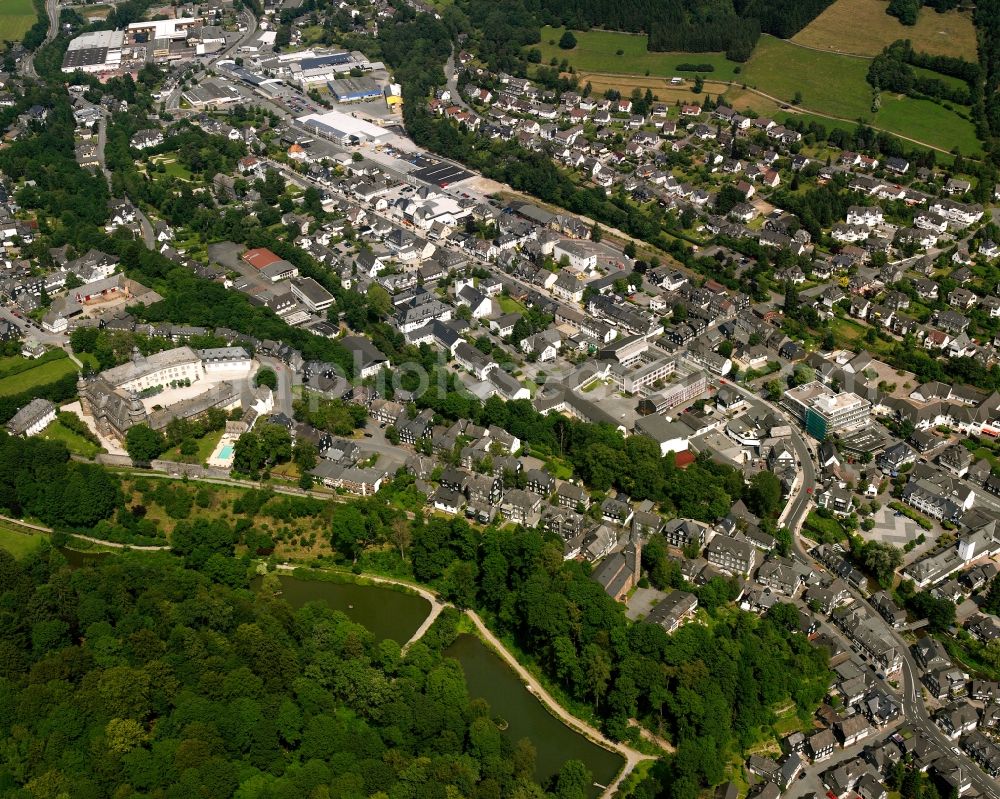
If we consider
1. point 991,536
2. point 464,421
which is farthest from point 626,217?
point 991,536

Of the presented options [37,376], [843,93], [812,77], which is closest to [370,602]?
[37,376]

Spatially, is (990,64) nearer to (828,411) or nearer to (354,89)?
(828,411)

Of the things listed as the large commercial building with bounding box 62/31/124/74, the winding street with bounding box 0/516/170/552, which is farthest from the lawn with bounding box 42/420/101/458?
the large commercial building with bounding box 62/31/124/74

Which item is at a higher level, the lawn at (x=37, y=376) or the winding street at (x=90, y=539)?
the lawn at (x=37, y=376)

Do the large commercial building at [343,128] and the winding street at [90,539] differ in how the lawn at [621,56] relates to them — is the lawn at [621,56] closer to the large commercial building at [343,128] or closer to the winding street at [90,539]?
the large commercial building at [343,128]

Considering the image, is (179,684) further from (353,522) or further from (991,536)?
(991,536)

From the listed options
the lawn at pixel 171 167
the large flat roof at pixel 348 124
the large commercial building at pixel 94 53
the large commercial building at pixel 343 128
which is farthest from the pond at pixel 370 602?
the large commercial building at pixel 94 53
